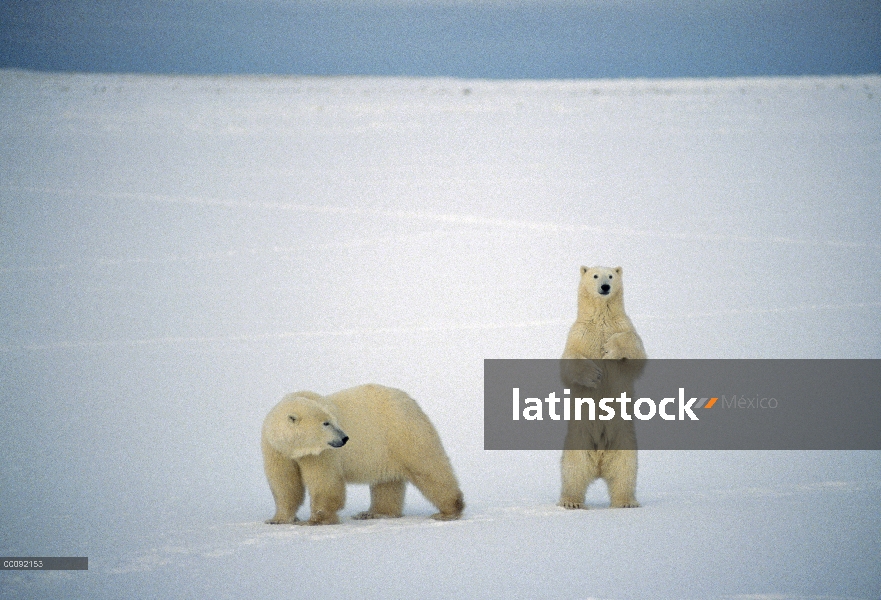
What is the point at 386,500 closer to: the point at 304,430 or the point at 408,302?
the point at 304,430

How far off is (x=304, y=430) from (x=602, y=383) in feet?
5.85

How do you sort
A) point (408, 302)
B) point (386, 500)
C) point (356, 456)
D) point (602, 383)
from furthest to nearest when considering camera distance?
point (408, 302) → point (386, 500) → point (602, 383) → point (356, 456)

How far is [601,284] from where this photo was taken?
6.38 m

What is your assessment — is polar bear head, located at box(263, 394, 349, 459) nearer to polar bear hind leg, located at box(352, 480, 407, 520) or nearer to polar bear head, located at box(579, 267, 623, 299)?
polar bear hind leg, located at box(352, 480, 407, 520)

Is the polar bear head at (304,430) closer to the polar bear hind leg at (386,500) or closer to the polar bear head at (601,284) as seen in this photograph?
the polar bear hind leg at (386,500)

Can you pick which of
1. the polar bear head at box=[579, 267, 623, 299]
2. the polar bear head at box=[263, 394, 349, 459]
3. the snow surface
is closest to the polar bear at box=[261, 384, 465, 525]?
the polar bear head at box=[263, 394, 349, 459]

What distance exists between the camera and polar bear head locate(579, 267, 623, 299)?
6379mm

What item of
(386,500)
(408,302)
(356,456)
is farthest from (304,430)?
(408,302)

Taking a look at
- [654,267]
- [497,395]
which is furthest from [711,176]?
[497,395]

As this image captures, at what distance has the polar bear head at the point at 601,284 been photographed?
6.38m

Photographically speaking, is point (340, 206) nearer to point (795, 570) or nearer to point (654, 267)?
point (654, 267)

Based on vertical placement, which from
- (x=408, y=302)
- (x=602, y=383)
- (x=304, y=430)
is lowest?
(x=304, y=430)

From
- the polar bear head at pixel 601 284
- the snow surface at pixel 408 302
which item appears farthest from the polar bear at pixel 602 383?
the snow surface at pixel 408 302

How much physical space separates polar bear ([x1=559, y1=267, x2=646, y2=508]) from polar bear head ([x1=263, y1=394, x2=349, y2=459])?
1.42 metres
